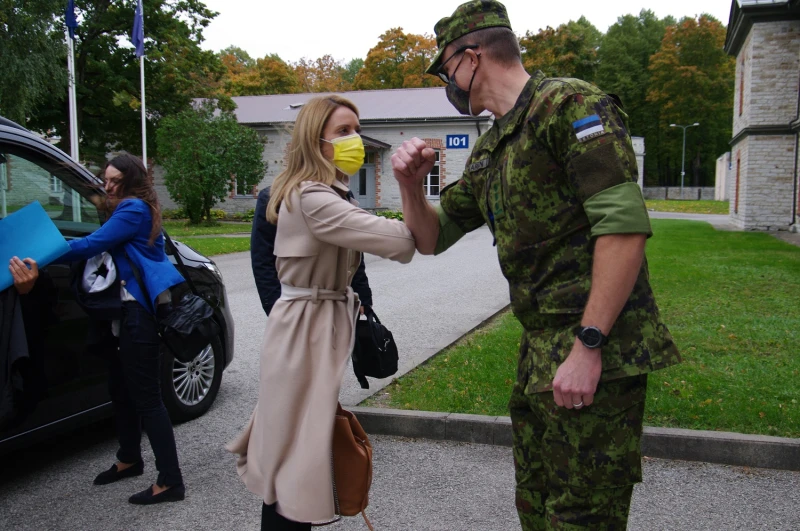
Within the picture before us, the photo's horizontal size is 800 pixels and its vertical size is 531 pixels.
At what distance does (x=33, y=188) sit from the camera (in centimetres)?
415

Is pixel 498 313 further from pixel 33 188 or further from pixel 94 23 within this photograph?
pixel 94 23

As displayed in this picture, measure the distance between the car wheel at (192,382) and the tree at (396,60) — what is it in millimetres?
58984

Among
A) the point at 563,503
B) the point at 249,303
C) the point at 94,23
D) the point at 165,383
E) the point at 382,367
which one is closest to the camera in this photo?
the point at 563,503

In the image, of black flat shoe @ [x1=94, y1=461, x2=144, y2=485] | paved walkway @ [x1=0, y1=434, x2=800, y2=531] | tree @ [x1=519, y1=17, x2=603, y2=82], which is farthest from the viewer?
tree @ [x1=519, y1=17, x2=603, y2=82]

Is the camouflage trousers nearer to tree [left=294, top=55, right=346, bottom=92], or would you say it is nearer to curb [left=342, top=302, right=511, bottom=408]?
curb [left=342, top=302, right=511, bottom=408]

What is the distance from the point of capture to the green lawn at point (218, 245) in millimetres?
18266

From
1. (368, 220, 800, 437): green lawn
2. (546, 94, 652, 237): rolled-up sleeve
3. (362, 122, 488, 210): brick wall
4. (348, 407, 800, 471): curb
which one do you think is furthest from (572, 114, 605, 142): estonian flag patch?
(362, 122, 488, 210): brick wall

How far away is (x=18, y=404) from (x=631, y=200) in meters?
3.34

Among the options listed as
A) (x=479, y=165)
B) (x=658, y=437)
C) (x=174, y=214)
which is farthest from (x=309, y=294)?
(x=174, y=214)

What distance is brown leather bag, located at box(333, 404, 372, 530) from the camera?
2619 millimetres

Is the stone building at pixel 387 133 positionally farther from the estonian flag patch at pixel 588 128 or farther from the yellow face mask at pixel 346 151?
the estonian flag patch at pixel 588 128

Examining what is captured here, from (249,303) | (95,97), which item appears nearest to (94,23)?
(95,97)

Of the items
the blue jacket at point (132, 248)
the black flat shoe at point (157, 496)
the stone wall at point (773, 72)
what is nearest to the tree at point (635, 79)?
the stone wall at point (773, 72)

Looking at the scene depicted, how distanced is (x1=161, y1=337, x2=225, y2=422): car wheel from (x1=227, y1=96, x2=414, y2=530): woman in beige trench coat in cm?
253
